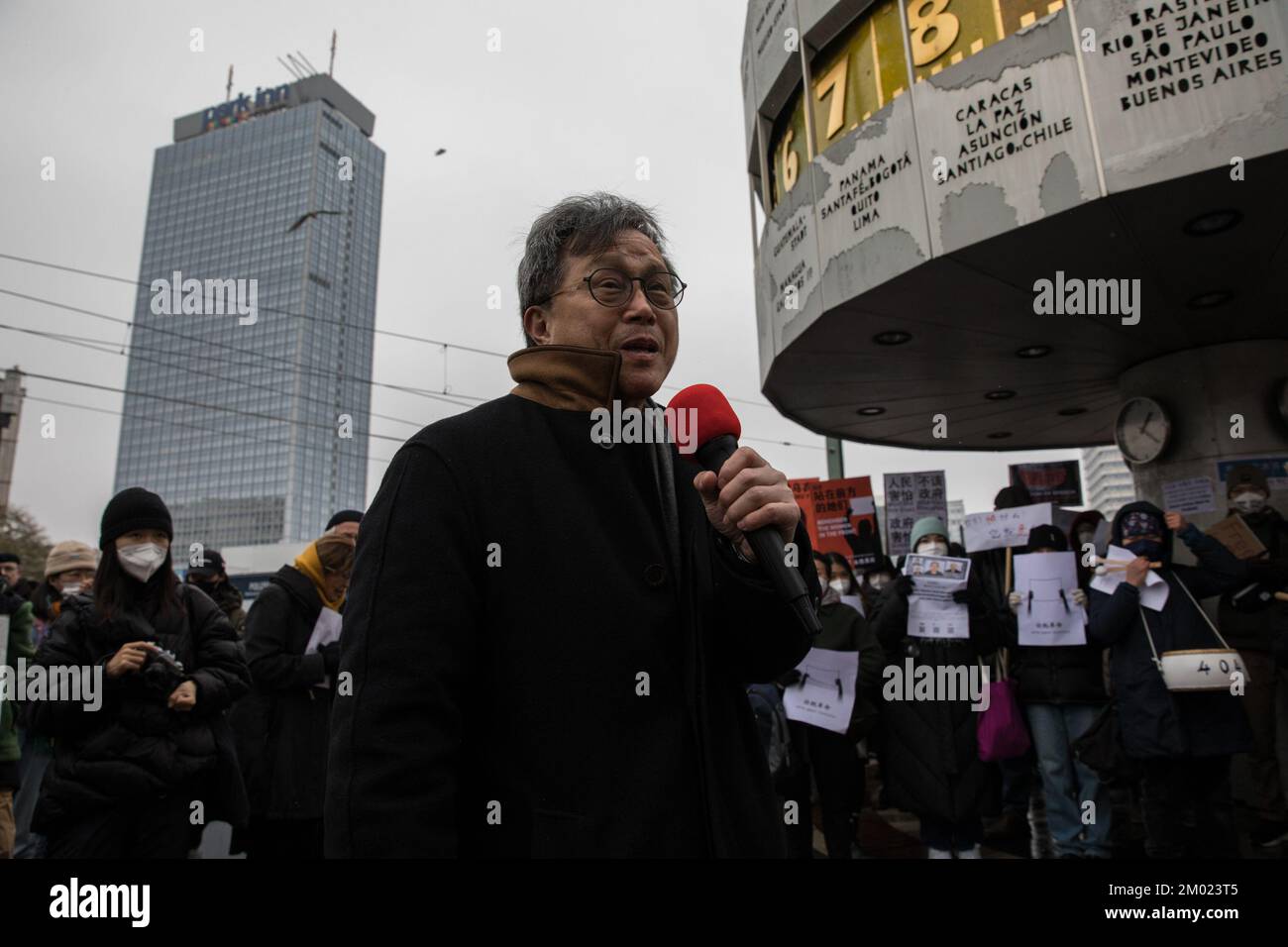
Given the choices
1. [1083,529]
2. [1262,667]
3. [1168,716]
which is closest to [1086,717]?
[1168,716]

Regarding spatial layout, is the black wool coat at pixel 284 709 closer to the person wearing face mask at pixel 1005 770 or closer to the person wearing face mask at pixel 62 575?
the person wearing face mask at pixel 62 575

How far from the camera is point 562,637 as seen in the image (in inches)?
52.6

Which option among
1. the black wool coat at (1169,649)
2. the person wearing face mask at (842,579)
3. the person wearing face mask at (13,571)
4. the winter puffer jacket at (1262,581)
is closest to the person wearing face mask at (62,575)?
the person wearing face mask at (13,571)

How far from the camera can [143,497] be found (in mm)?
3746

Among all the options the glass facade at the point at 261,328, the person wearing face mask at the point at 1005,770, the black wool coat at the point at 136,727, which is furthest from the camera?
the glass facade at the point at 261,328

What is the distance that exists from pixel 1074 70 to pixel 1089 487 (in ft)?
309

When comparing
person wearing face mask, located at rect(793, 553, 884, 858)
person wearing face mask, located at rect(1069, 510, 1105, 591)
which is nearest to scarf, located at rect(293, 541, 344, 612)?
person wearing face mask, located at rect(793, 553, 884, 858)

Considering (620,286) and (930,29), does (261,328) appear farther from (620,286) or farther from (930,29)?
(620,286)

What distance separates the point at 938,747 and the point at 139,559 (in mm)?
4853

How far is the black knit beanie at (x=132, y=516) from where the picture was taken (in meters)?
3.58

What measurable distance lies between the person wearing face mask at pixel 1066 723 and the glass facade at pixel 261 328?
52.6ft

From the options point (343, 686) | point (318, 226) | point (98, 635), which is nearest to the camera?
point (343, 686)
